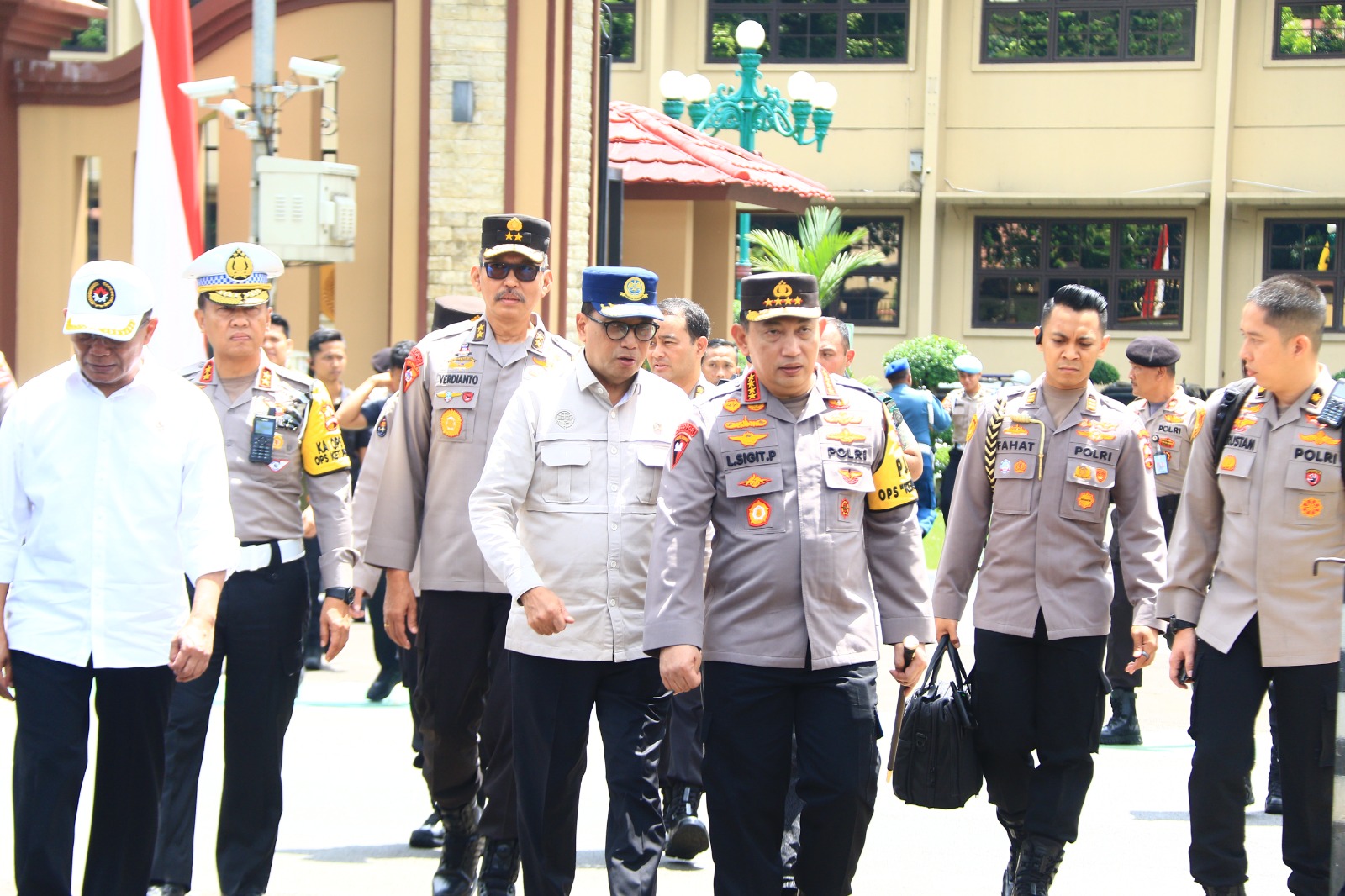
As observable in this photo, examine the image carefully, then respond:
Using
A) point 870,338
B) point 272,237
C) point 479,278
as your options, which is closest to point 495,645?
point 479,278

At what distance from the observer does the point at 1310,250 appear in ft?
98.4

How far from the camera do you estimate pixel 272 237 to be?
1136 cm

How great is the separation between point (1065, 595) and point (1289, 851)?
1.10 m

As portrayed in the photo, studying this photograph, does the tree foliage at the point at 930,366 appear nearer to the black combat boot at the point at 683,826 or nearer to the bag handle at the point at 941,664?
the black combat boot at the point at 683,826

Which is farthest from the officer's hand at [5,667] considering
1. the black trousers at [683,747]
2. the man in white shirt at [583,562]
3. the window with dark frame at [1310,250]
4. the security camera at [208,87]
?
the window with dark frame at [1310,250]

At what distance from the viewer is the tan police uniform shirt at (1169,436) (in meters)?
8.70

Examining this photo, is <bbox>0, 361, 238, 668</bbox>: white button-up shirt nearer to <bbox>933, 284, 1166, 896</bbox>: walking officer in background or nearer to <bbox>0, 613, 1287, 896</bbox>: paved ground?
<bbox>0, 613, 1287, 896</bbox>: paved ground

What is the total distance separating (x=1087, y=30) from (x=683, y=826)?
27.1 m

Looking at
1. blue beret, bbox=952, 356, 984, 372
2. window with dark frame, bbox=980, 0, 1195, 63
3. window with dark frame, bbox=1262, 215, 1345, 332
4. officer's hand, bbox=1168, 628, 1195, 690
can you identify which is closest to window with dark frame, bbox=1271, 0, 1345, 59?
window with dark frame, bbox=980, 0, 1195, 63

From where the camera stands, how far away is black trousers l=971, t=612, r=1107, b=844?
550cm

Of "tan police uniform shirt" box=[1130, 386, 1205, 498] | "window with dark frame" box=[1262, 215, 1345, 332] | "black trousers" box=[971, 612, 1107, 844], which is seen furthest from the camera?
"window with dark frame" box=[1262, 215, 1345, 332]

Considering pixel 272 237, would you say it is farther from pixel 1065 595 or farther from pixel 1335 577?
pixel 1335 577

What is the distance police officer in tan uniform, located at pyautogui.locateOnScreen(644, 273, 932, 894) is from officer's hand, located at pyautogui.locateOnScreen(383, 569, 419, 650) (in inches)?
49.6

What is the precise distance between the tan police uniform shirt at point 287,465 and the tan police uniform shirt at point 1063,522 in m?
2.17
